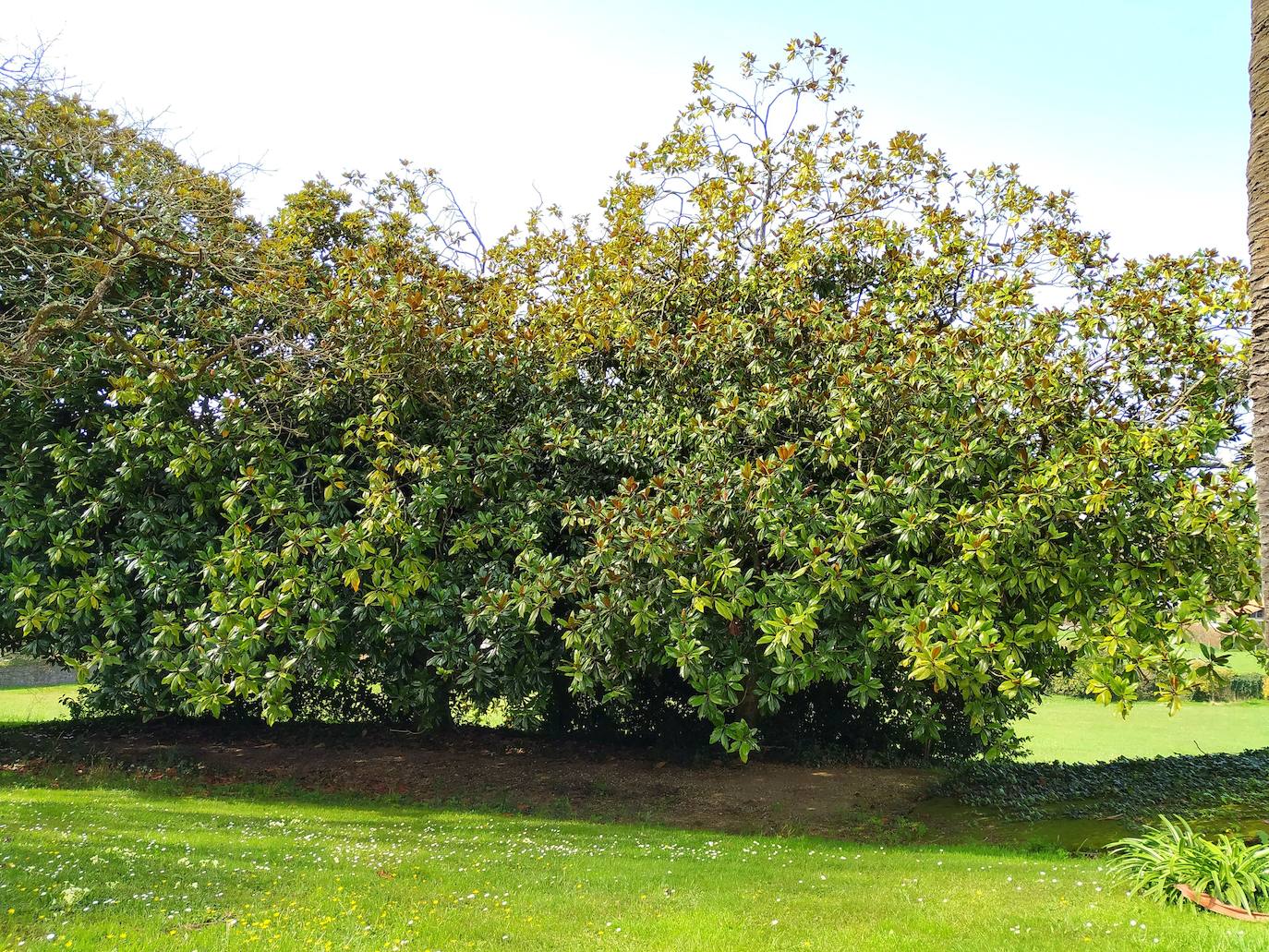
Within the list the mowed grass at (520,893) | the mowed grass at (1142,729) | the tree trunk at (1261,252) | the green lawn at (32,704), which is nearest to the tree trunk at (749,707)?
the mowed grass at (520,893)

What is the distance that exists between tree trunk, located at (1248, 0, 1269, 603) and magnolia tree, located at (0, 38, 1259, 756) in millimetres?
2467

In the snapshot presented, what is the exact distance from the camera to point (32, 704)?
20.5 m

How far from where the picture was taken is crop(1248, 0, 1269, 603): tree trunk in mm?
5078

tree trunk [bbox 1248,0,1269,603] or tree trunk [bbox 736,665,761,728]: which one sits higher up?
tree trunk [bbox 1248,0,1269,603]

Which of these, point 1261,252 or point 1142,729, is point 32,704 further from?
point 1261,252

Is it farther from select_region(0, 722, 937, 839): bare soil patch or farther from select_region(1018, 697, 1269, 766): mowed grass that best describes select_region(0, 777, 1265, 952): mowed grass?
select_region(1018, 697, 1269, 766): mowed grass

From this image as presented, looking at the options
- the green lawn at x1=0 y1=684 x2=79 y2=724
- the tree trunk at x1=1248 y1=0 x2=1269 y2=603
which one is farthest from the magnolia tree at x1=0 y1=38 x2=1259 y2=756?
the green lawn at x1=0 y1=684 x2=79 y2=724

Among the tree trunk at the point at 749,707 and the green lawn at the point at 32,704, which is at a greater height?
the tree trunk at the point at 749,707

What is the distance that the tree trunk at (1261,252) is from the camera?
508cm

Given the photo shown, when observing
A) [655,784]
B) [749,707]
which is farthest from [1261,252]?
[655,784]

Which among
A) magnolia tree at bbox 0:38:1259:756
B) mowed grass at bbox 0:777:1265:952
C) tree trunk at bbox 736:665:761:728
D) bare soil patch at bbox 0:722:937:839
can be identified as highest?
magnolia tree at bbox 0:38:1259:756

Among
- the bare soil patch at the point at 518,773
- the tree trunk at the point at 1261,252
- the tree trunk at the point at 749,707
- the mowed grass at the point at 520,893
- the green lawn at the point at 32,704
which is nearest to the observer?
the tree trunk at the point at 1261,252

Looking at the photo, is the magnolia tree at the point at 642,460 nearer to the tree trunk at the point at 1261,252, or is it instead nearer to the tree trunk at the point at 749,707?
the tree trunk at the point at 749,707

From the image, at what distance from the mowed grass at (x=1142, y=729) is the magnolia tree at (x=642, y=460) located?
4.05 meters
